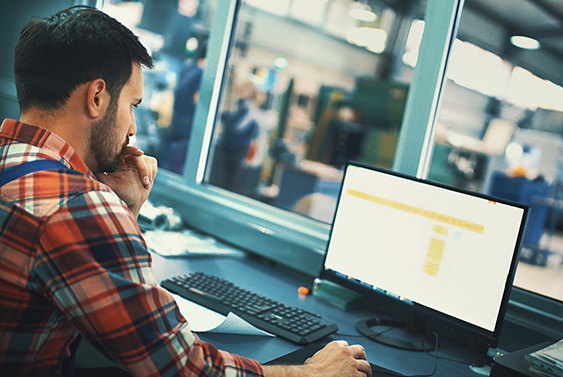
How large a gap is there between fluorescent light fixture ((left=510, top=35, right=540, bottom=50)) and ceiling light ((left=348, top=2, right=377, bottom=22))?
2909 mm

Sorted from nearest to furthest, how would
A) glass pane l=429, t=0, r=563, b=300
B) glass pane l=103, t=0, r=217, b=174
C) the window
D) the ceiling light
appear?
the window, glass pane l=103, t=0, r=217, b=174, glass pane l=429, t=0, r=563, b=300, the ceiling light

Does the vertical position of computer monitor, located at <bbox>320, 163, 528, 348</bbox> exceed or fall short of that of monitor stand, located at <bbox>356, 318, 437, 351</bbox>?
it exceeds it

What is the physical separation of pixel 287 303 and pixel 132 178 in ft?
2.05

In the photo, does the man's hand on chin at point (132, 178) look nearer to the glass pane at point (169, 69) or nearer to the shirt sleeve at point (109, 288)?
the shirt sleeve at point (109, 288)

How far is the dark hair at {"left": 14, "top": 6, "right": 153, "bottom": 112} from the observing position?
88 cm

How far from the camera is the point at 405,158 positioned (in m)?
1.70

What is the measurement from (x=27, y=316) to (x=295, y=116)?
8.37 m

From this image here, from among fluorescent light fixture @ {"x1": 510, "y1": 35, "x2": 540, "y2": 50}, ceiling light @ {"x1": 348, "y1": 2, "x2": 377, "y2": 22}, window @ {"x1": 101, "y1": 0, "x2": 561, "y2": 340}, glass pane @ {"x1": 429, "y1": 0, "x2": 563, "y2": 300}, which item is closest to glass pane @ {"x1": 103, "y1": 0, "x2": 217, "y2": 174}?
window @ {"x1": 101, "y1": 0, "x2": 561, "y2": 340}

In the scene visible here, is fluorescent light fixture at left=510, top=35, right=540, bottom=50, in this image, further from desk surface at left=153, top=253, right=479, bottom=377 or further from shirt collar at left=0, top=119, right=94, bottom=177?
shirt collar at left=0, top=119, right=94, bottom=177

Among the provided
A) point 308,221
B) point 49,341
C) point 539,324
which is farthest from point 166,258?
point 539,324

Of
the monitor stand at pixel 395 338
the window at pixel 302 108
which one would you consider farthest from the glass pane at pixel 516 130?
the monitor stand at pixel 395 338

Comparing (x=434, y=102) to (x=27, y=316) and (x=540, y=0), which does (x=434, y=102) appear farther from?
(x=540, y=0)

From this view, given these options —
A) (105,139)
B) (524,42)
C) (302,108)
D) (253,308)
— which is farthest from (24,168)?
(524,42)

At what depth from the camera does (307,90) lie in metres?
9.64
